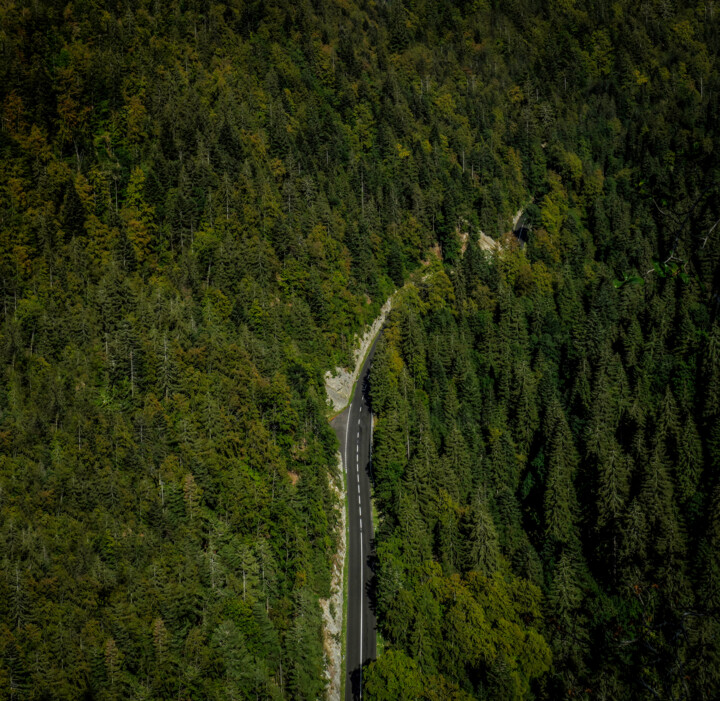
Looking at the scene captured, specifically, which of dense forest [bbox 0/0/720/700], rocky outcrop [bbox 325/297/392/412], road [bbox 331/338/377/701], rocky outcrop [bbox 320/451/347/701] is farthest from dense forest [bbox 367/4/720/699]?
rocky outcrop [bbox 325/297/392/412]

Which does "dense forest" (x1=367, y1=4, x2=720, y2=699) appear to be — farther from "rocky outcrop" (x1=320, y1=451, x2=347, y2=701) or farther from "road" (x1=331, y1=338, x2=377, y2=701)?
"rocky outcrop" (x1=320, y1=451, x2=347, y2=701)

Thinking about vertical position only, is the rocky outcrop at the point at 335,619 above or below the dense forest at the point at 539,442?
below

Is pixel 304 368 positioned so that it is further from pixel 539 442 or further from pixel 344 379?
pixel 539 442

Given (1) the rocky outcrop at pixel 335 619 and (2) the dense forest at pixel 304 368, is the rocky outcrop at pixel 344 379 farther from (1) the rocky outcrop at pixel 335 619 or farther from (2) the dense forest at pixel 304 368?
(1) the rocky outcrop at pixel 335 619

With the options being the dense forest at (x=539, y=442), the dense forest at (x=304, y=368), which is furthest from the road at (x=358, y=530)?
the dense forest at (x=304, y=368)

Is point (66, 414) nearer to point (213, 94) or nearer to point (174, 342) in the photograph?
point (174, 342)

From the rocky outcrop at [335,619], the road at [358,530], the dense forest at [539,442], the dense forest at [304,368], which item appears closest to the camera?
the dense forest at [304,368]

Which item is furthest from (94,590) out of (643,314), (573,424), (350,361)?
(643,314)
